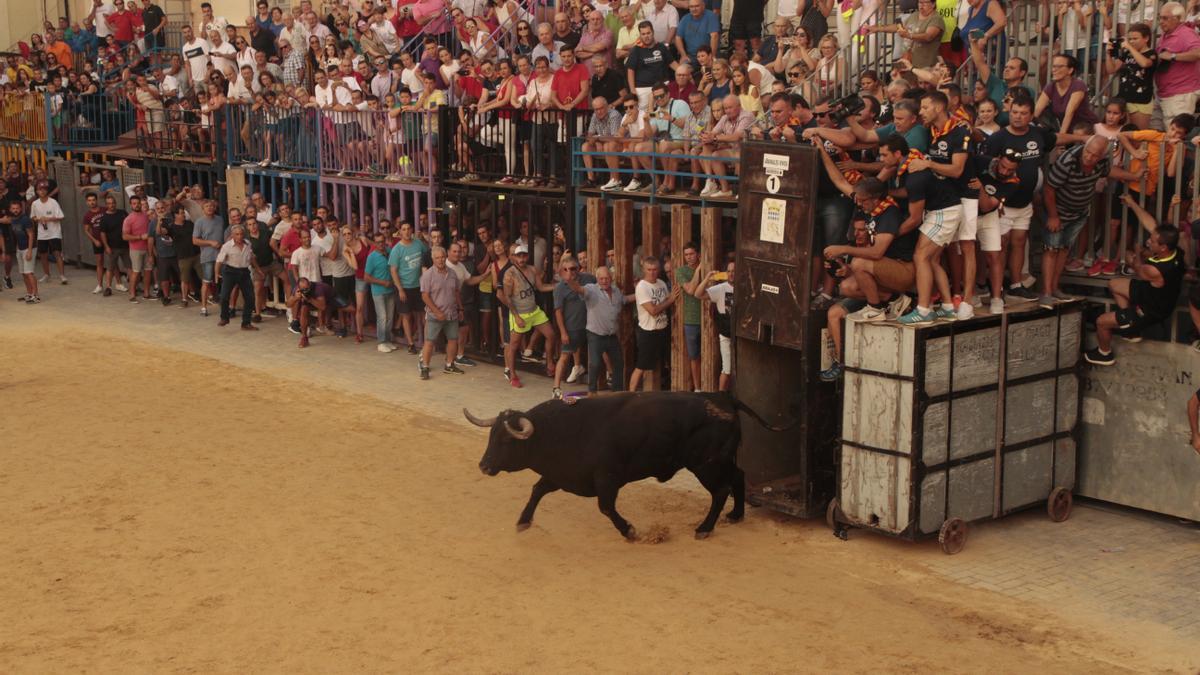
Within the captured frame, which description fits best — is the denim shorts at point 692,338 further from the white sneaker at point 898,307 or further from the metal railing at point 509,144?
the white sneaker at point 898,307

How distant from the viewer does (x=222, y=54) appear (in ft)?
97.2

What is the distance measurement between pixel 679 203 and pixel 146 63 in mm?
21297

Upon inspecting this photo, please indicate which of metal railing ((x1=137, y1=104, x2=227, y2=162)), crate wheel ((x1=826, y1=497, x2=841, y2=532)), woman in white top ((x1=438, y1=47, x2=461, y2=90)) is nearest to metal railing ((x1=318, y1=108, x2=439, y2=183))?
woman in white top ((x1=438, y1=47, x2=461, y2=90))

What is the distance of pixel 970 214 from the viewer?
12.9 metres

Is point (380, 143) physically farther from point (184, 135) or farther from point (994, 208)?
point (994, 208)

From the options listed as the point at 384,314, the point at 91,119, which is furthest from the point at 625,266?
the point at 91,119

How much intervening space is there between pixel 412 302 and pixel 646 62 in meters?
4.87

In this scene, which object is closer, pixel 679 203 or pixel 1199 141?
pixel 1199 141

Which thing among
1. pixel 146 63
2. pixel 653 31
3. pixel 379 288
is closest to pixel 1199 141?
pixel 653 31

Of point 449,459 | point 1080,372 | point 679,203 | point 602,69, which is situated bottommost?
point 449,459

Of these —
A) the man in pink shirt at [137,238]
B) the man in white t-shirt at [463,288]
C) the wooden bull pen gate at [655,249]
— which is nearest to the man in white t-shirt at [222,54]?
the man in pink shirt at [137,238]

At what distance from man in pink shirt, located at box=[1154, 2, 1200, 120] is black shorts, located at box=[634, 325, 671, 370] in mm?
6121

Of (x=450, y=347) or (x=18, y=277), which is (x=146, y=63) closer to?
(x=18, y=277)

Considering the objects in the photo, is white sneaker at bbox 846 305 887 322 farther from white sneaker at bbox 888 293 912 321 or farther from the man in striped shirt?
the man in striped shirt
